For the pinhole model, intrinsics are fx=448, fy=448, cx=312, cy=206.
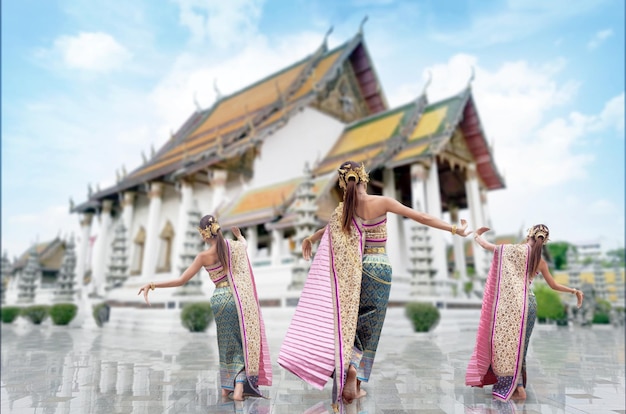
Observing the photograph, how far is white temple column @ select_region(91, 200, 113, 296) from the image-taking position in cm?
2108

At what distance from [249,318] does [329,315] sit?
64 cm

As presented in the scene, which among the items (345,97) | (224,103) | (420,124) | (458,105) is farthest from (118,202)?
A: (458,105)

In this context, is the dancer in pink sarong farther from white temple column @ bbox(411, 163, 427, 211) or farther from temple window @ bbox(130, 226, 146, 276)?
temple window @ bbox(130, 226, 146, 276)

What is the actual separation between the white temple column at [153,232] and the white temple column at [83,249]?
5.64 metres

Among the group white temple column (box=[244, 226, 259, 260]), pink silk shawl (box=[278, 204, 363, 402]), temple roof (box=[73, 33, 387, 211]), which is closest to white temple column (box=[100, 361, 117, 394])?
pink silk shawl (box=[278, 204, 363, 402])

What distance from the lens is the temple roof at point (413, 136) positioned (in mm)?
14898

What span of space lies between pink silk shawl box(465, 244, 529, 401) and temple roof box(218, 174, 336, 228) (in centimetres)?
901

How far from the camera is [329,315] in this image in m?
2.79

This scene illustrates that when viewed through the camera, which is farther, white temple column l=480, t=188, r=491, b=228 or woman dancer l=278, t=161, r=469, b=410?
white temple column l=480, t=188, r=491, b=228

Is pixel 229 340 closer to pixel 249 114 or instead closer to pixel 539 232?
pixel 539 232

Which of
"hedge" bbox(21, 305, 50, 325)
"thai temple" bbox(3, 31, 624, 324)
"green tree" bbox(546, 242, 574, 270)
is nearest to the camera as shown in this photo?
"thai temple" bbox(3, 31, 624, 324)

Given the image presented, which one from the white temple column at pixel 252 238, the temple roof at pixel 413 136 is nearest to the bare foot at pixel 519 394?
the white temple column at pixel 252 238

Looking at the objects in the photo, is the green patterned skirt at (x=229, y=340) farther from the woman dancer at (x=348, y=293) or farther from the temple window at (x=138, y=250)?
the temple window at (x=138, y=250)

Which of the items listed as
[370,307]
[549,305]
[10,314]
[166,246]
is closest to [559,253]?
[549,305]
